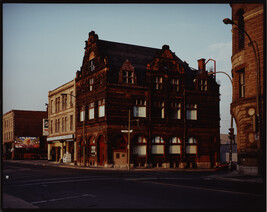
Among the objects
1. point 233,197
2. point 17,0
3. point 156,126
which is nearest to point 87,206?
point 233,197

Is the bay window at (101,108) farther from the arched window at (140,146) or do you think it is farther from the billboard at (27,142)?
the billboard at (27,142)

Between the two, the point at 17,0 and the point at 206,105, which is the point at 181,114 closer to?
the point at 206,105

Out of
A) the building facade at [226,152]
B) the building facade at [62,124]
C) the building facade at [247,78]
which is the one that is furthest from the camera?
the building facade at [226,152]

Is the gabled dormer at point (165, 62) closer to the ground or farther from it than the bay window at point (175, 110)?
farther from it

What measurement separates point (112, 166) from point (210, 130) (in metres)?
16.2

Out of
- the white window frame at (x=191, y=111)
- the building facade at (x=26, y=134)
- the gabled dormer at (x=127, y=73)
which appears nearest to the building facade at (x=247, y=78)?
the gabled dormer at (x=127, y=73)

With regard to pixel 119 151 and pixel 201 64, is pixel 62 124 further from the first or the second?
pixel 201 64

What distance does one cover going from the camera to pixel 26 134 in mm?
87812

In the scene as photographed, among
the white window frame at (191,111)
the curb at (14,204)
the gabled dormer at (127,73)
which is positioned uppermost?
the gabled dormer at (127,73)

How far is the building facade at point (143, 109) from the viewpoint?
48.8 meters

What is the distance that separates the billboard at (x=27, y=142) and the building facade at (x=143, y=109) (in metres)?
33.8

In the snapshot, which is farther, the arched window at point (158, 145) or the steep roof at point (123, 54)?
the arched window at point (158, 145)

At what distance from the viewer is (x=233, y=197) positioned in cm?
1634

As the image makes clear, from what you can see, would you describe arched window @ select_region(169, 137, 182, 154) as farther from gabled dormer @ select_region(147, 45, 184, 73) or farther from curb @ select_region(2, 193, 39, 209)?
curb @ select_region(2, 193, 39, 209)
